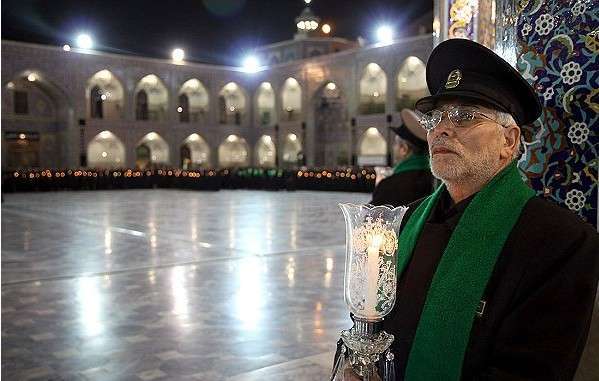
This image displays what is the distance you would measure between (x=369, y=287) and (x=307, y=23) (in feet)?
114

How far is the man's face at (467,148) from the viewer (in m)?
1.67

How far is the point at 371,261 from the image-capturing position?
143cm

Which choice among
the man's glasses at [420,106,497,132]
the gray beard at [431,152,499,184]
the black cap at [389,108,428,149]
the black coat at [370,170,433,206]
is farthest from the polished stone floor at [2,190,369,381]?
the man's glasses at [420,106,497,132]

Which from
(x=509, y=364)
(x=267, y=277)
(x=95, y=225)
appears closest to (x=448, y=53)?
(x=509, y=364)

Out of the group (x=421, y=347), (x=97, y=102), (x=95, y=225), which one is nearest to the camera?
(x=421, y=347)

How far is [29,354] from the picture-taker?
161 inches

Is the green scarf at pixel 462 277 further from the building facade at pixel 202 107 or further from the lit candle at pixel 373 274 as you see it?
the building facade at pixel 202 107

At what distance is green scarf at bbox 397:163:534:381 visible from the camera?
1.55 meters

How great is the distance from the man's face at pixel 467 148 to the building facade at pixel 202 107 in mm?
25047

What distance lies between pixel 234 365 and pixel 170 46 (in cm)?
3503

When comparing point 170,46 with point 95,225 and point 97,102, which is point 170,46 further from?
point 95,225

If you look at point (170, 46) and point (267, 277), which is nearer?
point (267, 277)

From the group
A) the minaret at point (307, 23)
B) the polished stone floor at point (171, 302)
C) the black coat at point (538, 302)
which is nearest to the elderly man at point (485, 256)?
the black coat at point (538, 302)

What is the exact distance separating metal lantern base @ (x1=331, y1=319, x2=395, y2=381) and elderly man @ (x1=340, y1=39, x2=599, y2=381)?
0.77 ft
